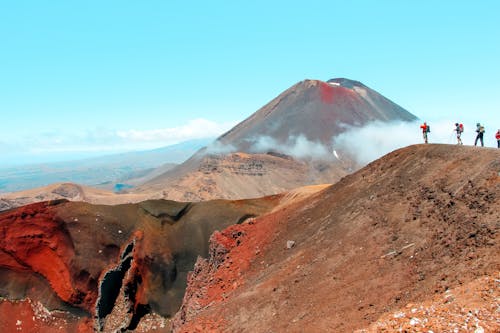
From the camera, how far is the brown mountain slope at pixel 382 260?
9953 mm

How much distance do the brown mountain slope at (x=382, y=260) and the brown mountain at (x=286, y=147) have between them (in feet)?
198

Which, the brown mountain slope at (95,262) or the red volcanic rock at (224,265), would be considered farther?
the brown mountain slope at (95,262)

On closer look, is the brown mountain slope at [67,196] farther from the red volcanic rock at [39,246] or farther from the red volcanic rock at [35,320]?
the red volcanic rock at [35,320]

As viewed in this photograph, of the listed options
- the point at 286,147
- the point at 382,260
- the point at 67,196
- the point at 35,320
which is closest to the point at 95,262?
the point at 35,320

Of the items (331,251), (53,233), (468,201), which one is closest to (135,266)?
(53,233)

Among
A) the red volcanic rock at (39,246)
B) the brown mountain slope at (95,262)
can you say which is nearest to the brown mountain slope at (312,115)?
the brown mountain slope at (95,262)

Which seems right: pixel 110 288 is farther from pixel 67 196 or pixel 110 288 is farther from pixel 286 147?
pixel 286 147

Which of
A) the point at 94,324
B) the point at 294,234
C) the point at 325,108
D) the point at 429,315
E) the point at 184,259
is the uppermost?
the point at 325,108

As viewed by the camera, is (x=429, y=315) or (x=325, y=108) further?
(x=325, y=108)

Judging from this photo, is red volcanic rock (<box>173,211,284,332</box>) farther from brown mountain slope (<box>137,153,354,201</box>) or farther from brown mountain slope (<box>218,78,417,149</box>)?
brown mountain slope (<box>218,78,417,149</box>)

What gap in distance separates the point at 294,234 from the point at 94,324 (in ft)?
51.3

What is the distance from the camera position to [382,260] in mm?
14344

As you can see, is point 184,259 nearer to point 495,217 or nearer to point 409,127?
point 495,217

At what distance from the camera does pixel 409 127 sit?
460 feet
